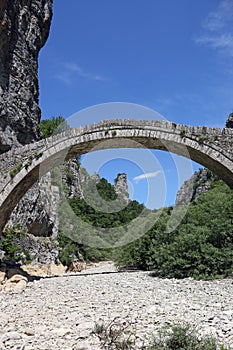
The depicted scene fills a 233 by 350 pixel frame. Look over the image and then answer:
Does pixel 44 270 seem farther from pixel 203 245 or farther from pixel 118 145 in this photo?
pixel 203 245

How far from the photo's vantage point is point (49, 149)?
1120 cm

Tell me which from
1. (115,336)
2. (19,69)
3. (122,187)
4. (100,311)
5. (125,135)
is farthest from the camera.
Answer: (122,187)

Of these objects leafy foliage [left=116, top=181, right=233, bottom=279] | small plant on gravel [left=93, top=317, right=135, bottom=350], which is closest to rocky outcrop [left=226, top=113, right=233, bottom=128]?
leafy foliage [left=116, top=181, right=233, bottom=279]

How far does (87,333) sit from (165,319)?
134 cm

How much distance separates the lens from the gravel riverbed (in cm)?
444

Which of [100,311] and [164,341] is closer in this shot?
[164,341]

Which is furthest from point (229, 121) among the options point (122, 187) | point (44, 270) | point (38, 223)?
point (44, 270)

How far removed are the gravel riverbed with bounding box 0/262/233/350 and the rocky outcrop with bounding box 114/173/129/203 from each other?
37834 mm

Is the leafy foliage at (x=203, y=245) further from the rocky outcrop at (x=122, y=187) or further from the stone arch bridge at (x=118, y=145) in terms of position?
the rocky outcrop at (x=122, y=187)

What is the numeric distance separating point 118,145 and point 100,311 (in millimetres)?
6828

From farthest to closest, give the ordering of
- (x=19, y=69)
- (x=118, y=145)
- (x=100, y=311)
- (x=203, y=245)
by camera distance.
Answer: (x=19, y=69) < (x=118, y=145) < (x=203, y=245) < (x=100, y=311)

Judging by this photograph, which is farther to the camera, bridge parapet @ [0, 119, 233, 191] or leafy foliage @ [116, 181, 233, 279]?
bridge parapet @ [0, 119, 233, 191]

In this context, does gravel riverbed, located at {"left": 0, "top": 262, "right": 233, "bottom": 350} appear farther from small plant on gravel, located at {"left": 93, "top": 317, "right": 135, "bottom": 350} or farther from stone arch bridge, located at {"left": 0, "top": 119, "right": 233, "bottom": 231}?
stone arch bridge, located at {"left": 0, "top": 119, "right": 233, "bottom": 231}

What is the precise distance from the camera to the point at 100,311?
5941mm
